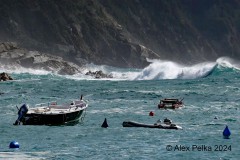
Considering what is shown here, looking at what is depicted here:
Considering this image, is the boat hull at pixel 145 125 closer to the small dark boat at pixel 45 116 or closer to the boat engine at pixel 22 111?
the small dark boat at pixel 45 116

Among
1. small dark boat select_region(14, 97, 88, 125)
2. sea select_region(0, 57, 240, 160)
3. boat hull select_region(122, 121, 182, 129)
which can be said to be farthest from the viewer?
small dark boat select_region(14, 97, 88, 125)

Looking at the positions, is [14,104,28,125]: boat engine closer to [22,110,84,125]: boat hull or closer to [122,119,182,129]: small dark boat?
[22,110,84,125]: boat hull

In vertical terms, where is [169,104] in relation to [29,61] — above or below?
below

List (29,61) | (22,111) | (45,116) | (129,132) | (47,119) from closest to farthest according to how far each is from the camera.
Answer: (129,132) < (22,111) < (45,116) < (47,119) < (29,61)

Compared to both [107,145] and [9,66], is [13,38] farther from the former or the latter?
[107,145]

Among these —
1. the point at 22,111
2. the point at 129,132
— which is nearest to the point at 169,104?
the point at 129,132

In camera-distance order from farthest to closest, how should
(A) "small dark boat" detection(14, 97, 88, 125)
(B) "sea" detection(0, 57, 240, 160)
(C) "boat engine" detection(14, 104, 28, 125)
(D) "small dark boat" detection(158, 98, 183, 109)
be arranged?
(D) "small dark boat" detection(158, 98, 183, 109), (A) "small dark boat" detection(14, 97, 88, 125), (C) "boat engine" detection(14, 104, 28, 125), (B) "sea" detection(0, 57, 240, 160)

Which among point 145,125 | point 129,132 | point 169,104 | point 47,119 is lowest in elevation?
point 129,132

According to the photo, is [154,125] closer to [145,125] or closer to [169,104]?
[145,125]

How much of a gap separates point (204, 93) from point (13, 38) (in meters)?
120

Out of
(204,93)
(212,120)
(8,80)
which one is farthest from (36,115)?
(8,80)

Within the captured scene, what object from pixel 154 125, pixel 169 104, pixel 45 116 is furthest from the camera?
pixel 169 104

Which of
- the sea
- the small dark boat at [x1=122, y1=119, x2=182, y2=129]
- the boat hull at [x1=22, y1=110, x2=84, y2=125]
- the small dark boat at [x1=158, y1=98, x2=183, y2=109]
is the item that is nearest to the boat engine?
the boat hull at [x1=22, y1=110, x2=84, y2=125]

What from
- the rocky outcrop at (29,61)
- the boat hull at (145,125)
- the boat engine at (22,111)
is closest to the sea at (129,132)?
the boat hull at (145,125)
